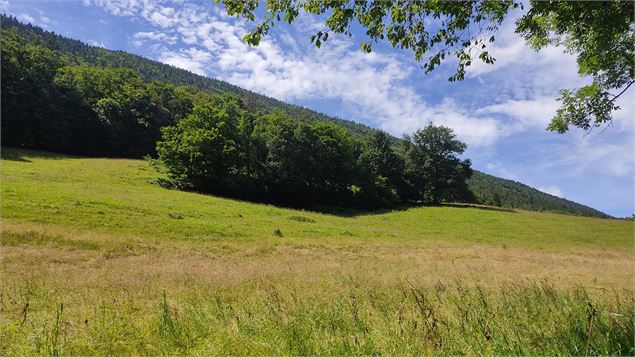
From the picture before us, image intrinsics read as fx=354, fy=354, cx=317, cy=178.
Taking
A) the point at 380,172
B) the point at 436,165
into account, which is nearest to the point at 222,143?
the point at 380,172

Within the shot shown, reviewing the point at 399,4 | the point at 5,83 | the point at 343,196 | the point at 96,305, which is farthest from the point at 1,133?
the point at 399,4

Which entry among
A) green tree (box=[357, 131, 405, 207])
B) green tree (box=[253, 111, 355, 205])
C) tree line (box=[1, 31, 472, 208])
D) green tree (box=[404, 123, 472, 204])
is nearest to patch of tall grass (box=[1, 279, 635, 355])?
tree line (box=[1, 31, 472, 208])

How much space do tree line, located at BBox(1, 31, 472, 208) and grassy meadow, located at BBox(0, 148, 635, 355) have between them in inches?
732

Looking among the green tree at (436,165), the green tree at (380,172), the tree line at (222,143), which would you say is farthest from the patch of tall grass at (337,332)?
the green tree at (436,165)

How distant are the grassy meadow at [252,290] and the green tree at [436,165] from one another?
133 ft

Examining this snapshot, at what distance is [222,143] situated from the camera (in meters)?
55.7

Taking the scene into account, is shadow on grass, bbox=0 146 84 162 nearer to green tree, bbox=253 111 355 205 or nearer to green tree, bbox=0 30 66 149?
green tree, bbox=0 30 66 149

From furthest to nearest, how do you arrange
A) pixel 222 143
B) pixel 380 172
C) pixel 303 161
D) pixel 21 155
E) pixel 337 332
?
pixel 380 172 → pixel 303 161 → pixel 222 143 → pixel 21 155 → pixel 337 332

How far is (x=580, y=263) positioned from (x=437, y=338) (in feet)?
87.5

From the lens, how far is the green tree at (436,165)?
77.2 metres

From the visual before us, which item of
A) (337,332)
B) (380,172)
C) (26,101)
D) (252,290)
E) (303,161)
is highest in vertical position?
(380,172)

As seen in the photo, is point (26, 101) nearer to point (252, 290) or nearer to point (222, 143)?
point (222, 143)

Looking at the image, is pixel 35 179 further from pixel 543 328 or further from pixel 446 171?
pixel 446 171

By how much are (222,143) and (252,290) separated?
48.7 metres
